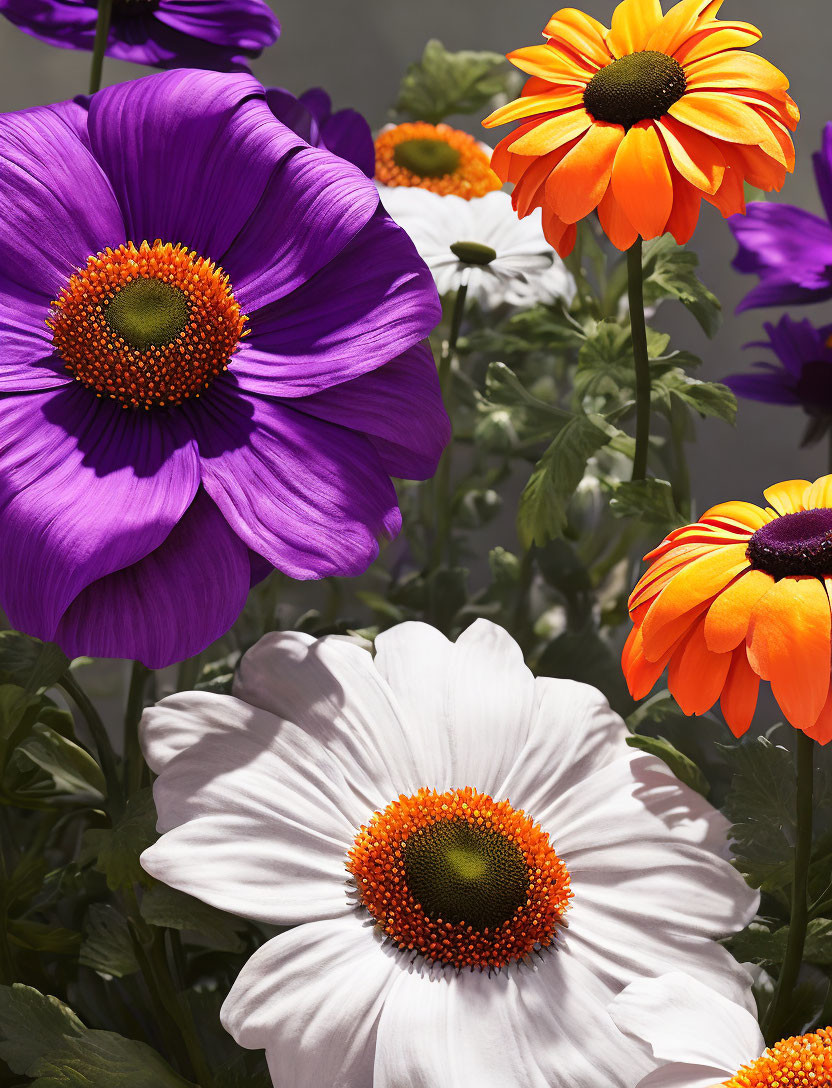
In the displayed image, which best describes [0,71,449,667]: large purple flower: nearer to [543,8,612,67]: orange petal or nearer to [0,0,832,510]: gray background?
[543,8,612,67]: orange petal

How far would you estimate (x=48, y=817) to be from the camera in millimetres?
457

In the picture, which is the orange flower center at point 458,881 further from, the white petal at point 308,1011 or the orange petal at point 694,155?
the orange petal at point 694,155

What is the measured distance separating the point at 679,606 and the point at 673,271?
0.21 meters

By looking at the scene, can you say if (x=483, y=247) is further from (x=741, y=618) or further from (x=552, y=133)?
(x=741, y=618)

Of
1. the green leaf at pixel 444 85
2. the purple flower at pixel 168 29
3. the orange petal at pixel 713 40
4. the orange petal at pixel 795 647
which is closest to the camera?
the orange petal at pixel 795 647

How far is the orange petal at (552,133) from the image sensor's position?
1.20 ft

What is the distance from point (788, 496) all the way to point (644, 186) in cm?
11

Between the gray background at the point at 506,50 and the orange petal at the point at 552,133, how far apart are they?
1.13 ft

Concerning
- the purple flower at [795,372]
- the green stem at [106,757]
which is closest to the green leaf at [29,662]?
the green stem at [106,757]

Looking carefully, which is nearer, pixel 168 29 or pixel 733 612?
pixel 733 612

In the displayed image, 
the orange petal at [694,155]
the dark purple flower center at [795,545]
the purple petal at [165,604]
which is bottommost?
the purple petal at [165,604]

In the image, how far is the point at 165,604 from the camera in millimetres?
333

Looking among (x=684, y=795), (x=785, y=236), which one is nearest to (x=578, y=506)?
(x=785, y=236)

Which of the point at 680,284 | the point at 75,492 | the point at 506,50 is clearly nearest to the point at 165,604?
the point at 75,492
